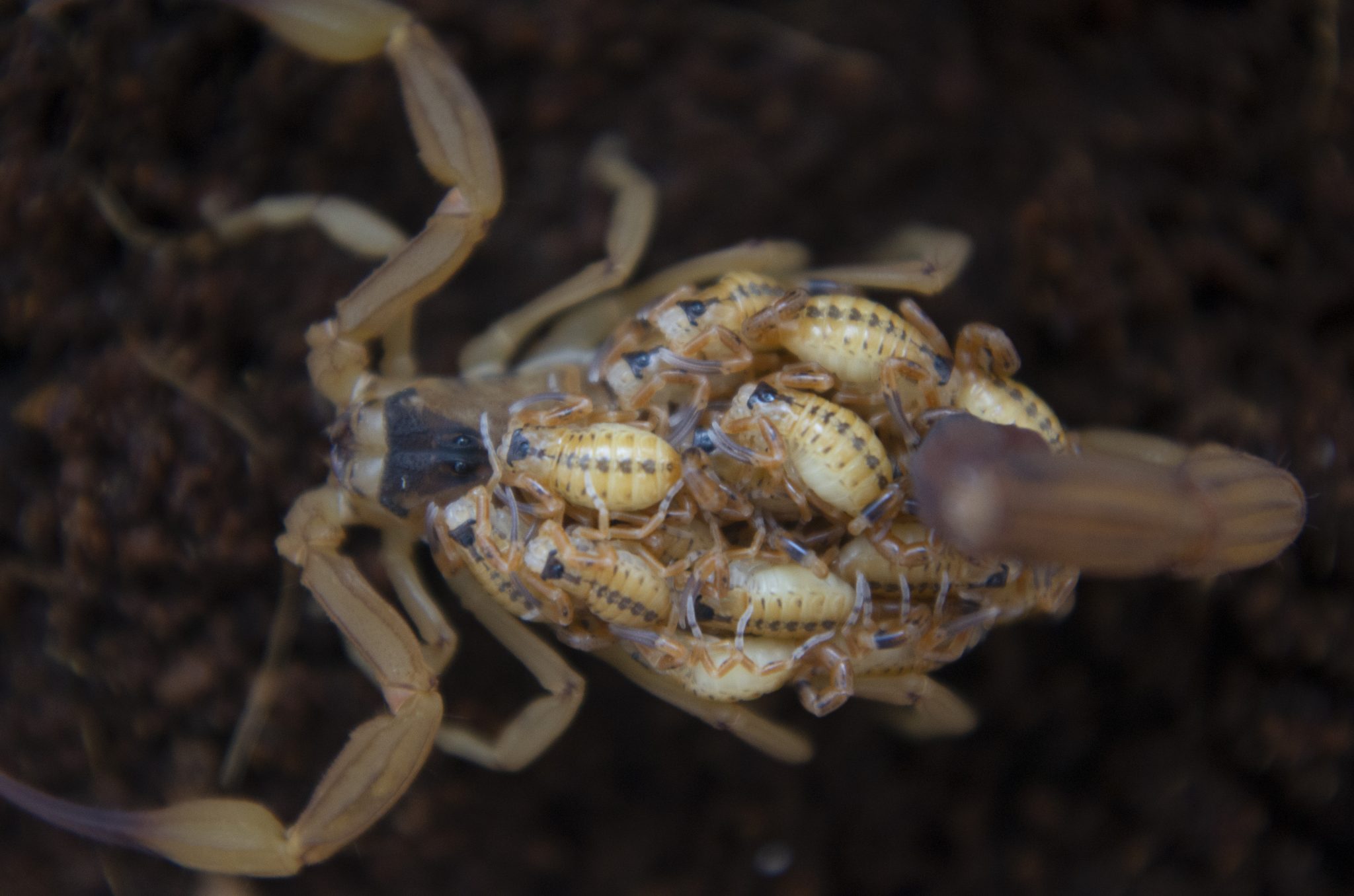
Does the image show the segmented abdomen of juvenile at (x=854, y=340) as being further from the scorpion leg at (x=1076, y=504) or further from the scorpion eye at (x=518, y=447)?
the scorpion eye at (x=518, y=447)

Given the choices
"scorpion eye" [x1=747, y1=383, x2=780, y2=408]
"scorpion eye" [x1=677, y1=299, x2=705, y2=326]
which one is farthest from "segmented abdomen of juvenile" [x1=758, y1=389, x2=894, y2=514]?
"scorpion eye" [x1=677, y1=299, x2=705, y2=326]

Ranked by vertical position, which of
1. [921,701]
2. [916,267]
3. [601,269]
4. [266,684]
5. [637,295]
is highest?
[916,267]

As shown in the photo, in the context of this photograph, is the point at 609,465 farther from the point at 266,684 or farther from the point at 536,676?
the point at 266,684

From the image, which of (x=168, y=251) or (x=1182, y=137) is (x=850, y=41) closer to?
(x=1182, y=137)

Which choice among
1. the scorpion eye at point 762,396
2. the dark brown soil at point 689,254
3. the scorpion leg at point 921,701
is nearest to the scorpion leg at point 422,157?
the dark brown soil at point 689,254

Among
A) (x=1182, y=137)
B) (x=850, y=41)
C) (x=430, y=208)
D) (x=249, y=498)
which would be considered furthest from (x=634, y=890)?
(x=1182, y=137)

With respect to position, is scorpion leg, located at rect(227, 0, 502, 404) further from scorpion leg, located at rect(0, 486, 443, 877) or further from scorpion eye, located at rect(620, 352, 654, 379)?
scorpion leg, located at rect(0, 486, 443, 877)

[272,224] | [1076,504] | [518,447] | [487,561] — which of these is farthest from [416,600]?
[1076,504]
